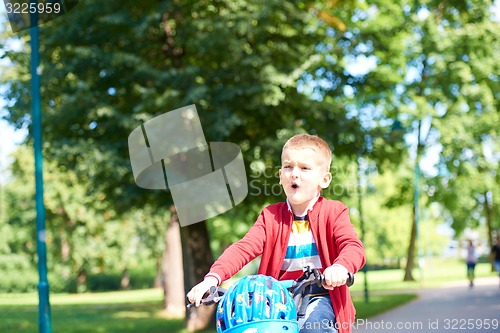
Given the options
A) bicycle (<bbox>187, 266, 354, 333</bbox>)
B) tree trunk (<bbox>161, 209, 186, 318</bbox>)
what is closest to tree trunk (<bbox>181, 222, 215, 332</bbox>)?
tree trunk (<bbox>161, 209, 186, 318</bbox>)

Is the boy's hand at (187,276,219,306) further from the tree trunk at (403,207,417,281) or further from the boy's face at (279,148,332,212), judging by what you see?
the tree trunk at (403,207,417,281)

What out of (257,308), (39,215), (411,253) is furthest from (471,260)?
(257,308)

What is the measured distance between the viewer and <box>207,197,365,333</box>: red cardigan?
327 cm

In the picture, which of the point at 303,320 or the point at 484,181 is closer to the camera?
the point at 303,320

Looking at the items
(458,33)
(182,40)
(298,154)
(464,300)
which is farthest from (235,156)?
(458,33)

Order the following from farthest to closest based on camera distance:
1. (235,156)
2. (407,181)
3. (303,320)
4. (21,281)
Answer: (21,281) < (407,181) < (235,156) < (303,320)

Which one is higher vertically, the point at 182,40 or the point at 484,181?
the point at 182,40

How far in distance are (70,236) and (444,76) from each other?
89.2 ft

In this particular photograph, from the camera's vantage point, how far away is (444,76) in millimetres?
25219

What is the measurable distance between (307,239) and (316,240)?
0.07 m

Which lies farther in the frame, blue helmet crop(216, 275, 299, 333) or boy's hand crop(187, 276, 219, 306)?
boy's hand crop(187, 276, 219, 306)

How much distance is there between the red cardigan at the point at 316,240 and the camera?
3.27 m

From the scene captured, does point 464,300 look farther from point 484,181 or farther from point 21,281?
point 21,281

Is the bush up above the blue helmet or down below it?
below
